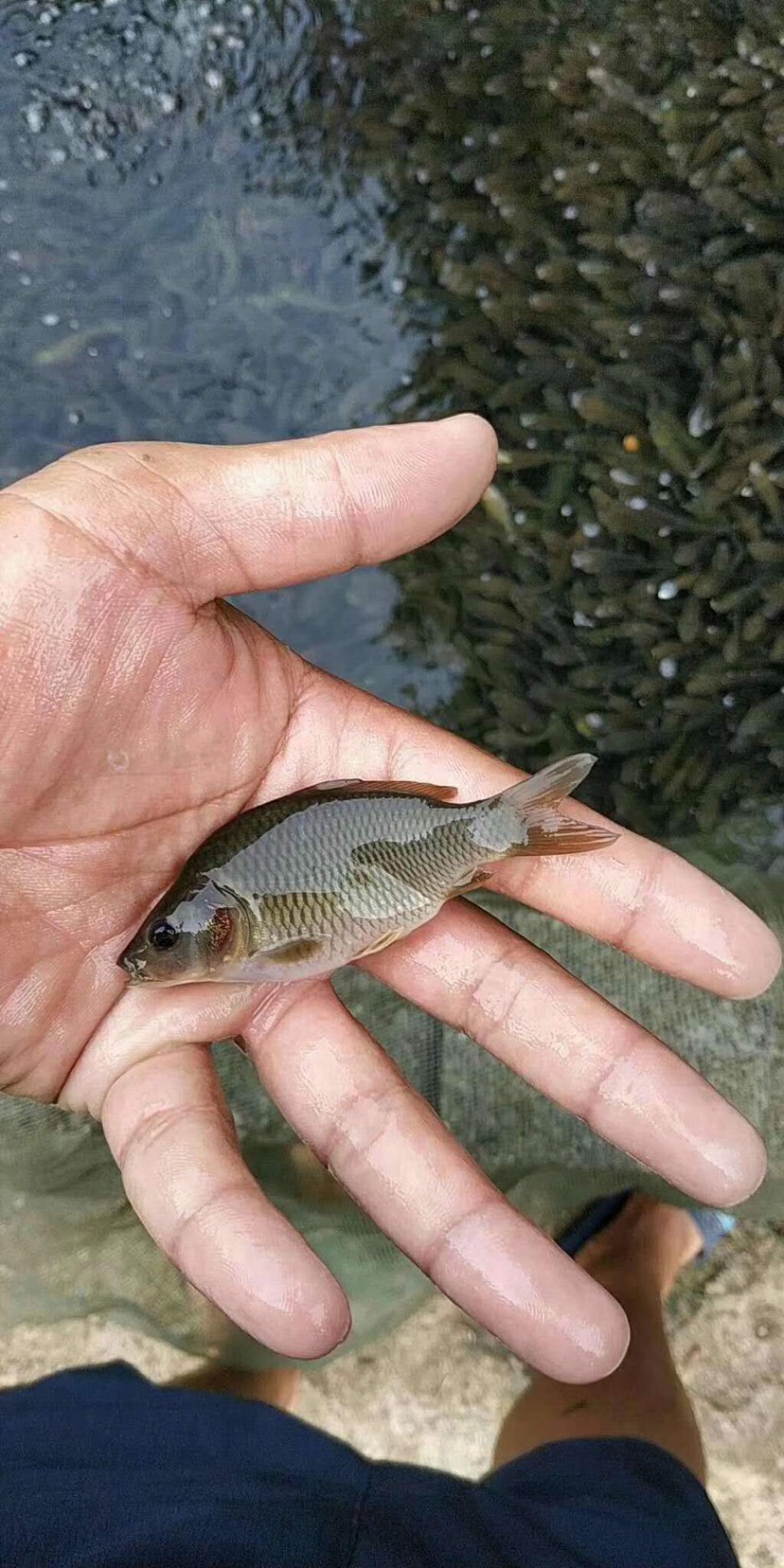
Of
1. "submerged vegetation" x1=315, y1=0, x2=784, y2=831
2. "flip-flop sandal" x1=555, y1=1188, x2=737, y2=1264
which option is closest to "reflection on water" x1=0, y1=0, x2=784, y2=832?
"submerged vegetation" x1=315, y1=0, x2=784, y2=831

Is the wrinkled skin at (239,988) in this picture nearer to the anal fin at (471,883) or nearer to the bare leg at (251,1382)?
the anal fin at (471,883)

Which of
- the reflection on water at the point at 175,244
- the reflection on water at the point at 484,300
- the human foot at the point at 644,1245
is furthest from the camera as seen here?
the reflection on water at the point at 175,244

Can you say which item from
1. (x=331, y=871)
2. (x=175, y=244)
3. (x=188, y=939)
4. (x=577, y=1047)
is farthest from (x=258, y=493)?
(x=175, y=244)

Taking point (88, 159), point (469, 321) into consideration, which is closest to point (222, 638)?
point (469, 321)

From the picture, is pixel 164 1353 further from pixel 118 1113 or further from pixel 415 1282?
pixel 118 1113

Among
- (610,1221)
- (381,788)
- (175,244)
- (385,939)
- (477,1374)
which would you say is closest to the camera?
(385,939)

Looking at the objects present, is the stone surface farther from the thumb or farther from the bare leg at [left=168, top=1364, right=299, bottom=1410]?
the thumb

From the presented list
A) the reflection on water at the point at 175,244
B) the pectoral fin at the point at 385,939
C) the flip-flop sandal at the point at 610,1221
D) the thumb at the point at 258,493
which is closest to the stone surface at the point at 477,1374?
the flip-flop sandal at the point at 610,1221

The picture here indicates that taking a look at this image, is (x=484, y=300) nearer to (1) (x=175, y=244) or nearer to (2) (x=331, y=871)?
(1) (x=175, y=244)
